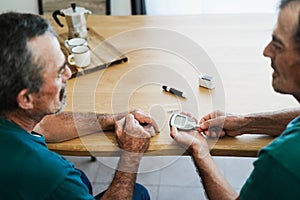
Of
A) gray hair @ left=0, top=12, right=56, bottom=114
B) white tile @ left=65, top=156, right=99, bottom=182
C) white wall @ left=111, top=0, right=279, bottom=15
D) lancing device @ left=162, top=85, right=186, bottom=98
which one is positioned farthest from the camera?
→ white wall @ left=111, top=0, right=279, bottom=15

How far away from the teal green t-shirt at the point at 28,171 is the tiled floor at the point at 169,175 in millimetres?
A: 1129

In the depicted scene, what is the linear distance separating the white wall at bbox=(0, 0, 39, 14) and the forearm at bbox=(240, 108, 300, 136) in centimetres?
210

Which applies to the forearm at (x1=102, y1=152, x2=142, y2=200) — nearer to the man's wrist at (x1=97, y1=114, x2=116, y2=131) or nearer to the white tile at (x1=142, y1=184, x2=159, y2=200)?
the man's wrist at (x1=97, y1=114, x2=116, y2=131)

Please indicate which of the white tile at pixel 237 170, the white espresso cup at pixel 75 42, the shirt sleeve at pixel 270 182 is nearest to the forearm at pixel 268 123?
the shirt sleeve at pixel 270 182

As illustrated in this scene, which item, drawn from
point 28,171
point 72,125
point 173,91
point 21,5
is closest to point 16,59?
point 28,171

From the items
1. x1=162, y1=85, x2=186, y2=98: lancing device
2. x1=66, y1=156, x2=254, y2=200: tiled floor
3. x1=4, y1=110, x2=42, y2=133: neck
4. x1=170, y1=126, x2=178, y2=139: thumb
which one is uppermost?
x1=4, y1=110, x2=42, y2=133: neck

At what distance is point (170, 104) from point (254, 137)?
0.33 meters

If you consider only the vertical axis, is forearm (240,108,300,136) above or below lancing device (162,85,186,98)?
below

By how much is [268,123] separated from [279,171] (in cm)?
48

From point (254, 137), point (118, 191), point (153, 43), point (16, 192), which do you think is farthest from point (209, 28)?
point (16, 192)

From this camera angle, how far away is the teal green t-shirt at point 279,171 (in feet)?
3.35

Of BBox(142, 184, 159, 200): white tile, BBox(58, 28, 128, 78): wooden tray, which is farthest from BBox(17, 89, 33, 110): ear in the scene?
BBox(142, 184, 159, 200): white tile

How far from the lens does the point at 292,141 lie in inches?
42.0

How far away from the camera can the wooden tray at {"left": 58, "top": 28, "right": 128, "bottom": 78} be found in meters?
1.85
